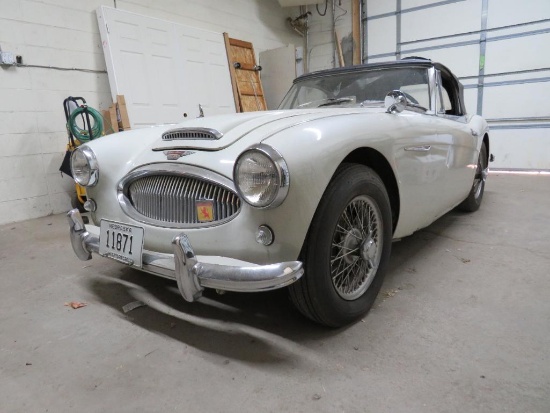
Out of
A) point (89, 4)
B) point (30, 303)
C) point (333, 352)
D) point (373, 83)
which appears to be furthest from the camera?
point (89, 4)

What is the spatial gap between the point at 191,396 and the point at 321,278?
0.60 metres

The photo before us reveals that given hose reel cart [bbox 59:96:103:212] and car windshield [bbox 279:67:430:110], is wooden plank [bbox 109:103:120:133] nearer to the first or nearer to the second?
hose reel cart [bbox 59:96:103:212]

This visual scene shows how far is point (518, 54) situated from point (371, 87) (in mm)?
5343

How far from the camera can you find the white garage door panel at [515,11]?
19.0ft

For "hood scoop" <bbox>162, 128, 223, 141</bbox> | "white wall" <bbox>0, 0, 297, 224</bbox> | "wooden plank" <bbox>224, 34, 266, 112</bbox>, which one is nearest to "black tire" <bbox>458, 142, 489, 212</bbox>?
"hood scoop" <bbox>162, 128, 223, 141</bbox>

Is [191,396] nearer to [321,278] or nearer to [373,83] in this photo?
[321,278]

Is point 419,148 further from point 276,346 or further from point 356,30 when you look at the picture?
point 356,30

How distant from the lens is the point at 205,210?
139cm

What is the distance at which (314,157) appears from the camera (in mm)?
1273

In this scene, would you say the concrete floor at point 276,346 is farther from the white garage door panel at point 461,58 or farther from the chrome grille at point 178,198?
the white garage door panel at point 461,58

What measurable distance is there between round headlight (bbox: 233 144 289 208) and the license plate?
0.54 metres

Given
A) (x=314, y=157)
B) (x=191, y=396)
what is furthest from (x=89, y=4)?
(x=191, y=396)

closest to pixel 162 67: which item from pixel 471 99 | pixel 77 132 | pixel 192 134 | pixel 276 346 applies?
pixel 77 132

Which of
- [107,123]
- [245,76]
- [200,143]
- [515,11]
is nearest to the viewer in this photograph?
[200,143]
